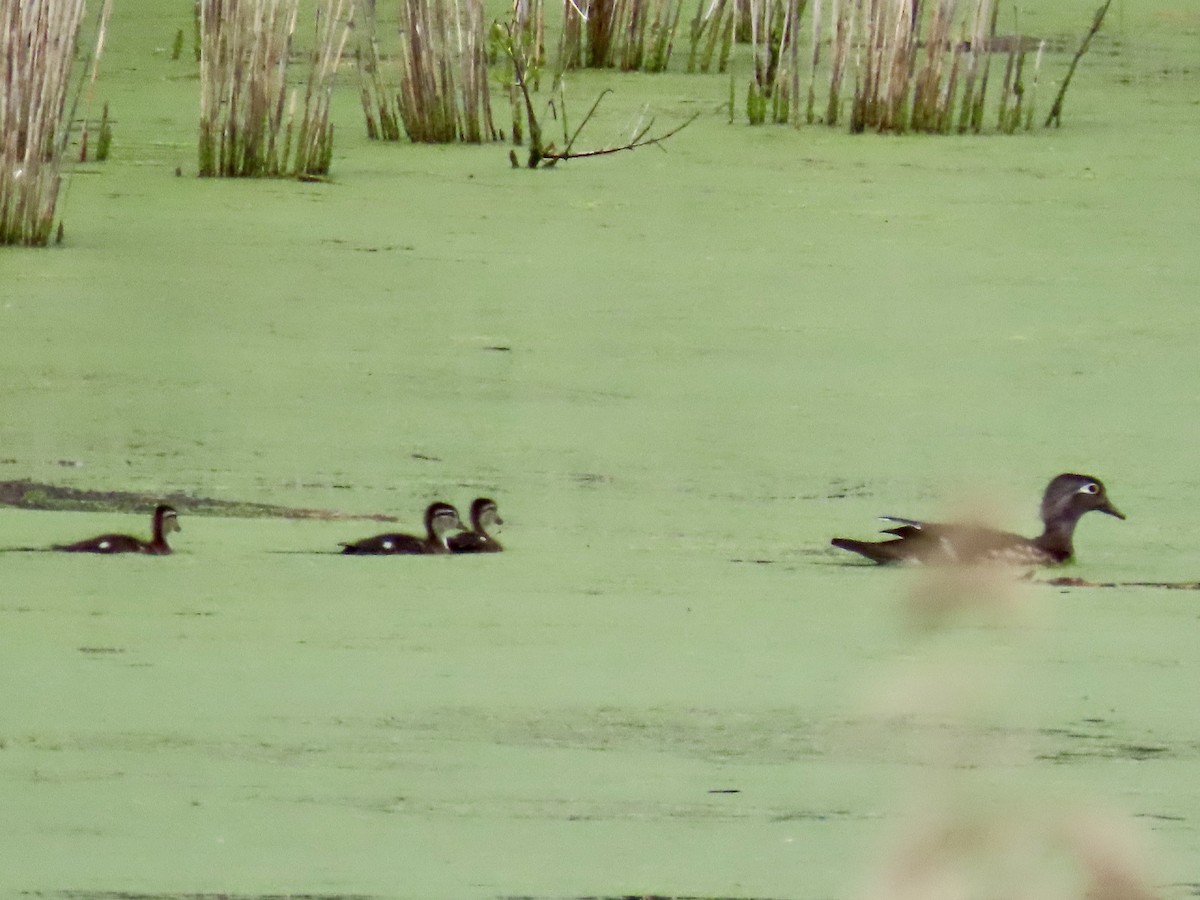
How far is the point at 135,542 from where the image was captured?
8.90ft

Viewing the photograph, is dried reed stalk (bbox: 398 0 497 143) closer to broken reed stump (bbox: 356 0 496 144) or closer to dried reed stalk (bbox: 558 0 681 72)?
broken reed stump (bbox: 356 0 496 144)

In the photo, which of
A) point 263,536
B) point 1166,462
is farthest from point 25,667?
point 1166,462

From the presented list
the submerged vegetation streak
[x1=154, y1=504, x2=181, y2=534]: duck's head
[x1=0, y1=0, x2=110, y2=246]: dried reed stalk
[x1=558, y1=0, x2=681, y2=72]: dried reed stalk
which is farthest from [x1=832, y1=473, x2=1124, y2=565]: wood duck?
[x1=558, y1=0, x2=681, y2=72]: dried reed stalk

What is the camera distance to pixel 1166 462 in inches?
127

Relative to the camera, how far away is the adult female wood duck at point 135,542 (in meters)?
2.71

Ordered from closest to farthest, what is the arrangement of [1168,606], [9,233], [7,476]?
[1168,606], [7,476], [9,233]

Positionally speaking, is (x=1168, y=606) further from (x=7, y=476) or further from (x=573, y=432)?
(x=7, y=476)

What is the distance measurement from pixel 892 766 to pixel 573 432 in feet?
4.40

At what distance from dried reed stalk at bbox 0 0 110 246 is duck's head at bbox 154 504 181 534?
1513 millimetres

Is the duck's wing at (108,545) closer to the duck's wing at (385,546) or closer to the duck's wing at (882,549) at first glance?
the duck's wing at (385,546)

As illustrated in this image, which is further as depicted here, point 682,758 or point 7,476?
point 7,476

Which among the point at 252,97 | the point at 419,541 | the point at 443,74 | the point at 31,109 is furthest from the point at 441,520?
the point at 443,74

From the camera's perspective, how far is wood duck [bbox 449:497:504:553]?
2.73 m

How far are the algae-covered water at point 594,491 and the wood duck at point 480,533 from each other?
31 mm
